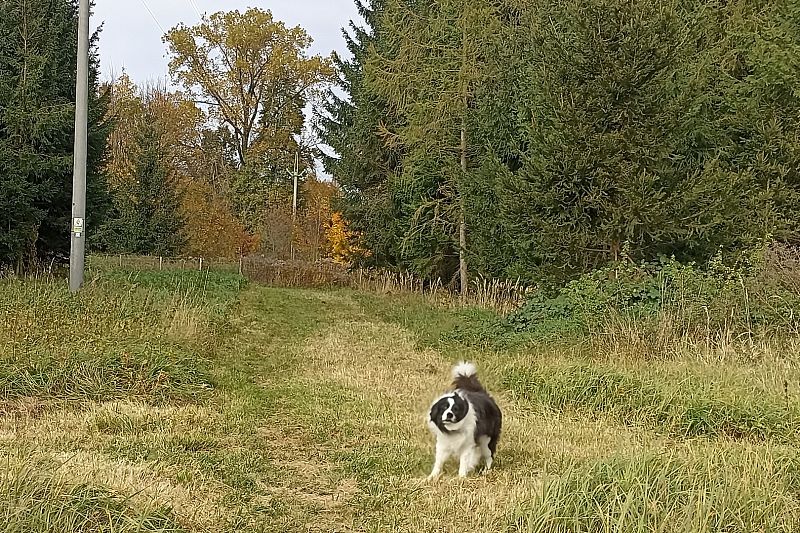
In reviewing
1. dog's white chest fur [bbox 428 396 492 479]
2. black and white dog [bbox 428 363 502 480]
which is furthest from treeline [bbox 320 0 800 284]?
dog's white chest fur [bbox 428 396 492 479]

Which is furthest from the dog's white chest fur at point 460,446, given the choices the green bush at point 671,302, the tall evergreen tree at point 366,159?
the tall evergreen tree at point 366,159

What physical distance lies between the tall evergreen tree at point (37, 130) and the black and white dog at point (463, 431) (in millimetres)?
11615

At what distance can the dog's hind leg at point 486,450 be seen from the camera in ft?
18.0

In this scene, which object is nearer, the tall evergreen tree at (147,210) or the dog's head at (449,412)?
the dog's head at (449,412)

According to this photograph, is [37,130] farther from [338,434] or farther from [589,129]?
[338,434]

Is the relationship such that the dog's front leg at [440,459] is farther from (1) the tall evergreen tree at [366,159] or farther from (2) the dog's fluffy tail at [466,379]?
(1) the tall evergreen tree at [366,159]

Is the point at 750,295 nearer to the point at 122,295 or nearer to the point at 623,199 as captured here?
the point at 623,199

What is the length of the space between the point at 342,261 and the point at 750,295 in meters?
23.2

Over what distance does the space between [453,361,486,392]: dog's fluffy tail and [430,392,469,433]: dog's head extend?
0.63 m

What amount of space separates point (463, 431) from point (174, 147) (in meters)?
36.6

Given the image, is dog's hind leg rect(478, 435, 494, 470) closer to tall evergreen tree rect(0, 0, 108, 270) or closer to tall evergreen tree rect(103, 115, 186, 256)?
tall evergreen tree rect(0, 0, 108, 270)

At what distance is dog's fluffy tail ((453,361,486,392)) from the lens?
19.9 ft

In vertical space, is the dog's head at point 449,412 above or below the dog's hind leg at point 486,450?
above

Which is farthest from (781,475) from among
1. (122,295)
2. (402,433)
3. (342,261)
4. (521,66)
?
(342,261)
